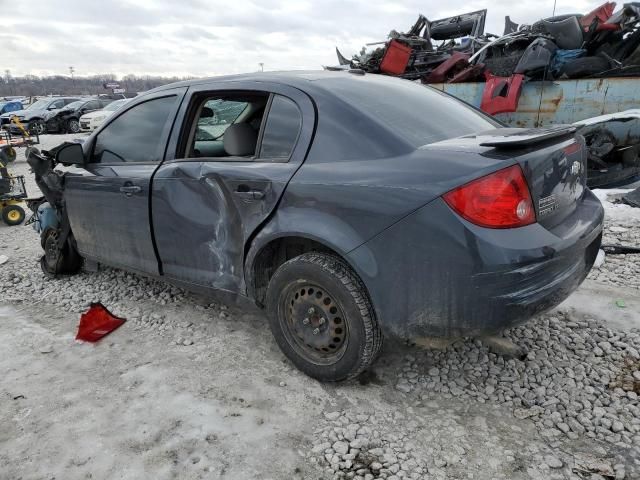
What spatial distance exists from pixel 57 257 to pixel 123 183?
1.55 meters

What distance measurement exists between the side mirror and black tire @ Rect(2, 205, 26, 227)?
12.4ft

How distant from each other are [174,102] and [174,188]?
0.63 m

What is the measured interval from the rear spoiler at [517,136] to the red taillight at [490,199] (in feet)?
0.40

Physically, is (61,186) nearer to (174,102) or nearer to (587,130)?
(174,102)

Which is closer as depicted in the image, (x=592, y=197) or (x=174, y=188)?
(x=592, y=197)

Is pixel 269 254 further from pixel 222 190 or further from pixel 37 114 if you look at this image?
pixel 37 114

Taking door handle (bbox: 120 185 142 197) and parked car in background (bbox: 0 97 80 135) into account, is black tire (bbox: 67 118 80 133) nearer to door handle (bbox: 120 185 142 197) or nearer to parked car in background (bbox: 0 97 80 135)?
parked car in background (bbox: 0 97 80 135)

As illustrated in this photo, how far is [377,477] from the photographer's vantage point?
2020 mm

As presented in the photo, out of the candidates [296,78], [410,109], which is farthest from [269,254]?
[410,109]

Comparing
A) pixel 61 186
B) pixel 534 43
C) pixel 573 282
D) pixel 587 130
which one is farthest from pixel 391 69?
pixel 573 282

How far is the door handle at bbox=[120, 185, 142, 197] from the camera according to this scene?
326 cm

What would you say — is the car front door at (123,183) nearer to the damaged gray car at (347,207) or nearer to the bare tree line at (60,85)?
the damaged gray car at (347,207)

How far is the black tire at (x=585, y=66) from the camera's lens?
26.3 ft

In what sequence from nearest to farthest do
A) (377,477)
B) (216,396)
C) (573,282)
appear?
(377,477) → (573,282) → (216,396)
